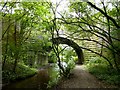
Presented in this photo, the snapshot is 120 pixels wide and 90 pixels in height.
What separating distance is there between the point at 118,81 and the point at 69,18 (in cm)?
314

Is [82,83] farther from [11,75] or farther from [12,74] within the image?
[12,74]

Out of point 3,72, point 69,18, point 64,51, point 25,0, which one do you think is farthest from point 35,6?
point 3,72

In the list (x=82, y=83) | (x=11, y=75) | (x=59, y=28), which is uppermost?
(x=59, y=28)

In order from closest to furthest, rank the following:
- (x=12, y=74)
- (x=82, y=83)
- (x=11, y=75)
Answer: (x=82, y=83), (x=11, y=75), (x=12, y=74)

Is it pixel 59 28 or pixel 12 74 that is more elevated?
pixel 59 28

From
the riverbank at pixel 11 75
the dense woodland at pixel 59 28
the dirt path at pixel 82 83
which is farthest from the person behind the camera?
the riverbank at pixel 11 75

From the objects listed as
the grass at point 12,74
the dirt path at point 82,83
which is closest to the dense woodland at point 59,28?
the grass at point 12,74

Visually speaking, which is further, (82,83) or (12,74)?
(12,74)

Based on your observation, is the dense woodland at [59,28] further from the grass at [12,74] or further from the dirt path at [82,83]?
the dirt path at [82,83]

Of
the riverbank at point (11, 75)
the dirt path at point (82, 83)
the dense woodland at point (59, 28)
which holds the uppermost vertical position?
the dense woodland at point (59, 28)

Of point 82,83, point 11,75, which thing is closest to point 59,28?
point 82,83

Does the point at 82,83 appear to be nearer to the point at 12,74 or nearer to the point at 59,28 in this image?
the point at 59,28

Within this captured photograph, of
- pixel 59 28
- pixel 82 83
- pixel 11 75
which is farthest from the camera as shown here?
pixel 11 75

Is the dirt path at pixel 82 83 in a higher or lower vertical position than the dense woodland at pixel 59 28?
lower
